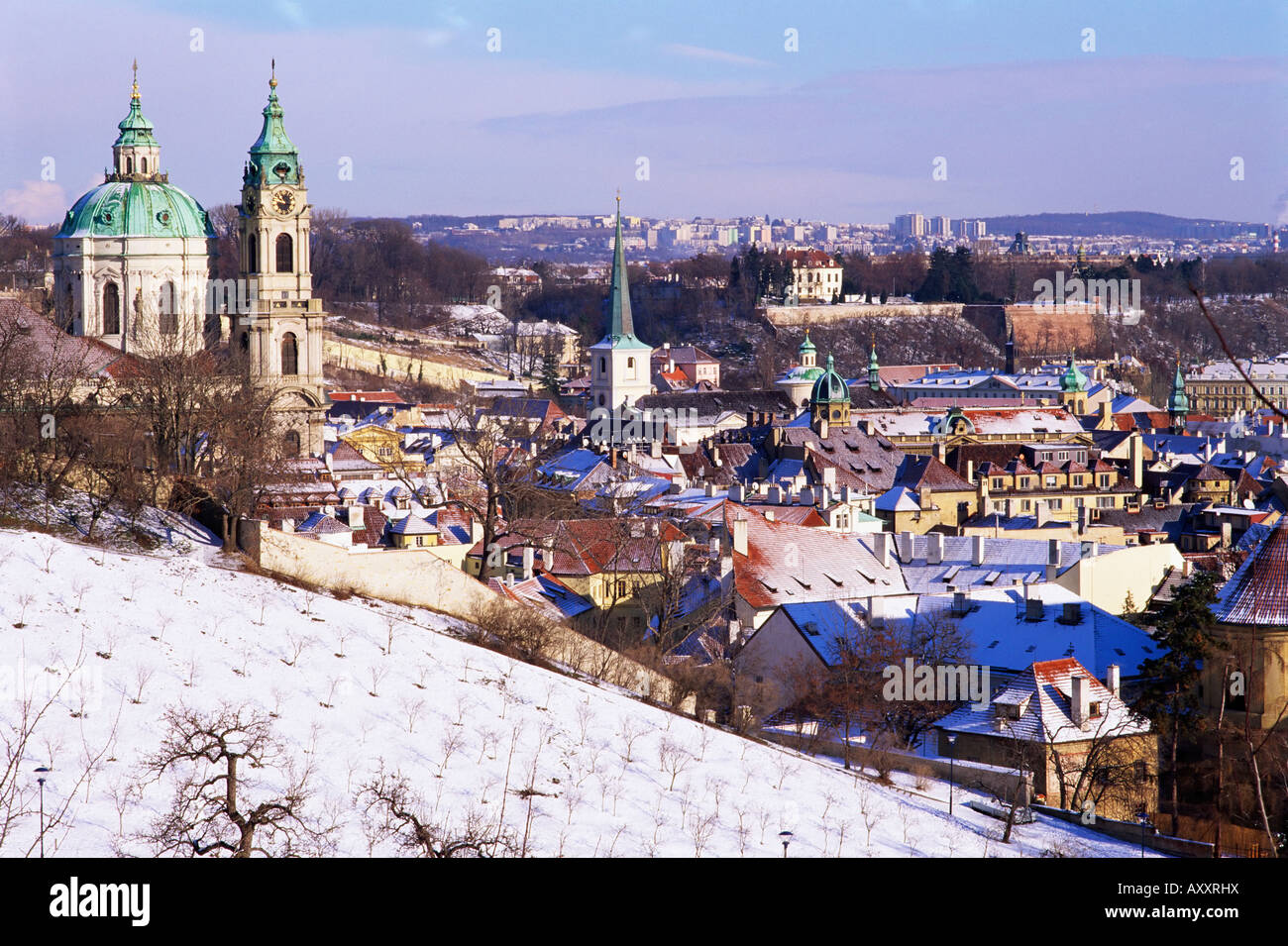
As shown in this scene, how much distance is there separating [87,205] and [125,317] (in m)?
4.37

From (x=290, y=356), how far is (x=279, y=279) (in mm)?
2560

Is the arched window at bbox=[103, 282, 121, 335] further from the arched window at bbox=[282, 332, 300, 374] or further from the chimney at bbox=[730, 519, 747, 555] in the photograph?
the chimney at bbox=[730, 519, 747, 555]

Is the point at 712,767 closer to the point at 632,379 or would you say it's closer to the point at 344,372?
the point at 632,379

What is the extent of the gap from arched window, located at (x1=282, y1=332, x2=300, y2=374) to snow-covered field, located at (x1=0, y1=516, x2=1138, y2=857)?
3898cm

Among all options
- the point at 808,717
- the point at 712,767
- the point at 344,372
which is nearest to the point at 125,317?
the point at 808,717

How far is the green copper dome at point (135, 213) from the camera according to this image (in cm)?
5647

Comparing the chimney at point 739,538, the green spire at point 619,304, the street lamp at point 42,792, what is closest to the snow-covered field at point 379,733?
the street lamp at point 42,792

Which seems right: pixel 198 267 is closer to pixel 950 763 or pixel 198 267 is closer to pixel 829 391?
pixel 829 391

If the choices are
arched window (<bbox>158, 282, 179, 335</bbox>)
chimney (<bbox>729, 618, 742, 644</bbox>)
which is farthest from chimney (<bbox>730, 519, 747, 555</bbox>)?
arched window (<bbox>158, 282, 179, 335</bbox>)

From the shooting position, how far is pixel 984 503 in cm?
5466

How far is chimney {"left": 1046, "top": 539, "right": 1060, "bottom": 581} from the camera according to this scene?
34250mm

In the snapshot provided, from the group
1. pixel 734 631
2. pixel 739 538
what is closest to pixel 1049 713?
pixel 734 631

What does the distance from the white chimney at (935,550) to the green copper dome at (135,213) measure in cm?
2915
